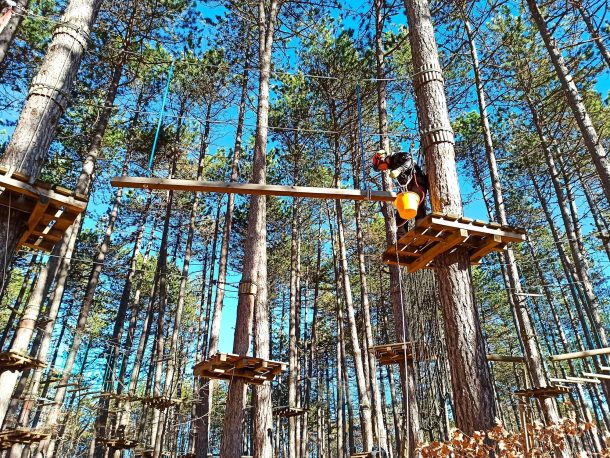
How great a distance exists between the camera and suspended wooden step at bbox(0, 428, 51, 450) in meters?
7.80

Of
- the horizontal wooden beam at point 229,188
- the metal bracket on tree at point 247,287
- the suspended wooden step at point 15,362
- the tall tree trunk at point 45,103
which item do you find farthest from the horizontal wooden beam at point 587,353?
the suspended wooden step at point 15,362

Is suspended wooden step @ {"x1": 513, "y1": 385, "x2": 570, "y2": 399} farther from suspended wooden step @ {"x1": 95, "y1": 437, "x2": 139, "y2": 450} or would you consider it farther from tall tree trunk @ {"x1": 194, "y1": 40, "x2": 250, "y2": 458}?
suspended wooden step @ {"x1": 95, "y1": 437, "x2": 139, "y2": 450}

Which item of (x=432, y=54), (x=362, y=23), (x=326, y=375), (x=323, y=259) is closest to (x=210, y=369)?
(x=432, y=54)

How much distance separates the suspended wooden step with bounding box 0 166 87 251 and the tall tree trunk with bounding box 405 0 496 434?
3465 millimetres

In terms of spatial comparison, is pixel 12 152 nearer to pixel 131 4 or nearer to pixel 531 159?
pixel 131 4

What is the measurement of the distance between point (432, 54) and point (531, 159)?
1020cm

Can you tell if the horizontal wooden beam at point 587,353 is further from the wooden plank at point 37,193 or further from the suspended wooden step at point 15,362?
the suspended wooden step at point 15,362

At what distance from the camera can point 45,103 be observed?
4.68m

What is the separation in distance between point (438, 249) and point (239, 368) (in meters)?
3.07

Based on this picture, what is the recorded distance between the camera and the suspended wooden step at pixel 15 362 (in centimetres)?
688

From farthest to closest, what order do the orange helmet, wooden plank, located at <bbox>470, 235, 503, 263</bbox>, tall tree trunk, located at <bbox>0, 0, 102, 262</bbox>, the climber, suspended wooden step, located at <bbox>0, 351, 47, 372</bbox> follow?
suspended wooden step, located at <bbox>0, 351, 47, 372</bbox> < the orange helmet < the climber < tall tree trunk, located at <bbox>0, 0, 102, 262</bbox> < wooden plank, located at <bbox>470, 235, 503, 263</bbox>

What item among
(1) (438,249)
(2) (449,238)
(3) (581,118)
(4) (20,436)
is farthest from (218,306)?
(3) (581,118)

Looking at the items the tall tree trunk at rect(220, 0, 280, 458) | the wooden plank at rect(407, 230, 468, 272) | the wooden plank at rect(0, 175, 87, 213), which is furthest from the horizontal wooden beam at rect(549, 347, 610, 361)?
the wooden plank at rect(0, 175, 87, 213)

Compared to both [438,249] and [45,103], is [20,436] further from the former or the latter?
[438,249]
